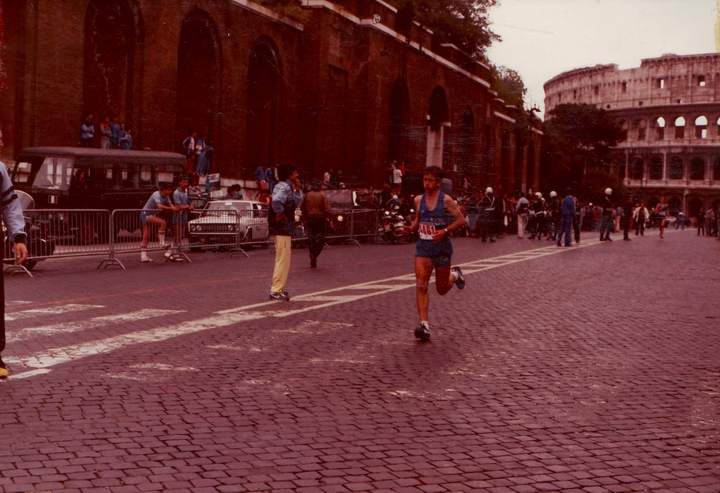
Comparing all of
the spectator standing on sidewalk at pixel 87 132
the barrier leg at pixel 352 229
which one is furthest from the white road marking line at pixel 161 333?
the spectator standing on sidewalk at pixel 87 132

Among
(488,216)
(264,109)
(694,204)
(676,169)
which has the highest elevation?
(676,169)

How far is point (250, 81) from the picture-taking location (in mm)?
38625

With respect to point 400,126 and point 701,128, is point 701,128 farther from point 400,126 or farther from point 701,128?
point 400,126

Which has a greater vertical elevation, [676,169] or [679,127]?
[679,127]

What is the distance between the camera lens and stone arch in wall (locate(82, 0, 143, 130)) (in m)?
29.8

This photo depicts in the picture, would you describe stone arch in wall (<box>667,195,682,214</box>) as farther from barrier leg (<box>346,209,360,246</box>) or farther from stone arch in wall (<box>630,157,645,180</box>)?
barrier leg (<box>346,209,360,246</box>)

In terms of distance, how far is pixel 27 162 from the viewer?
78.5 feet

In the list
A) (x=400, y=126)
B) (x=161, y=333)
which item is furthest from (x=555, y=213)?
(x=161, y=333)

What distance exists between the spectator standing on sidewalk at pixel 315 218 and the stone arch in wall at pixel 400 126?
29376mm

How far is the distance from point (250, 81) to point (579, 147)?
6993 cm

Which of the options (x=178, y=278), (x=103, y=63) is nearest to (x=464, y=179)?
(x=103, y=63)

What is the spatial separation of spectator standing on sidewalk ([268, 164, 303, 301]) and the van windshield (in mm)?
11125

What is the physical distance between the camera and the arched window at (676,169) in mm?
126875

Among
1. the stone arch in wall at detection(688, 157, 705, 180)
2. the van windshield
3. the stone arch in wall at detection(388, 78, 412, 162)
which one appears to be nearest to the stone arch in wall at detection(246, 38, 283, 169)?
the stone arch in wall at detection(388, 78, 412, 162)
